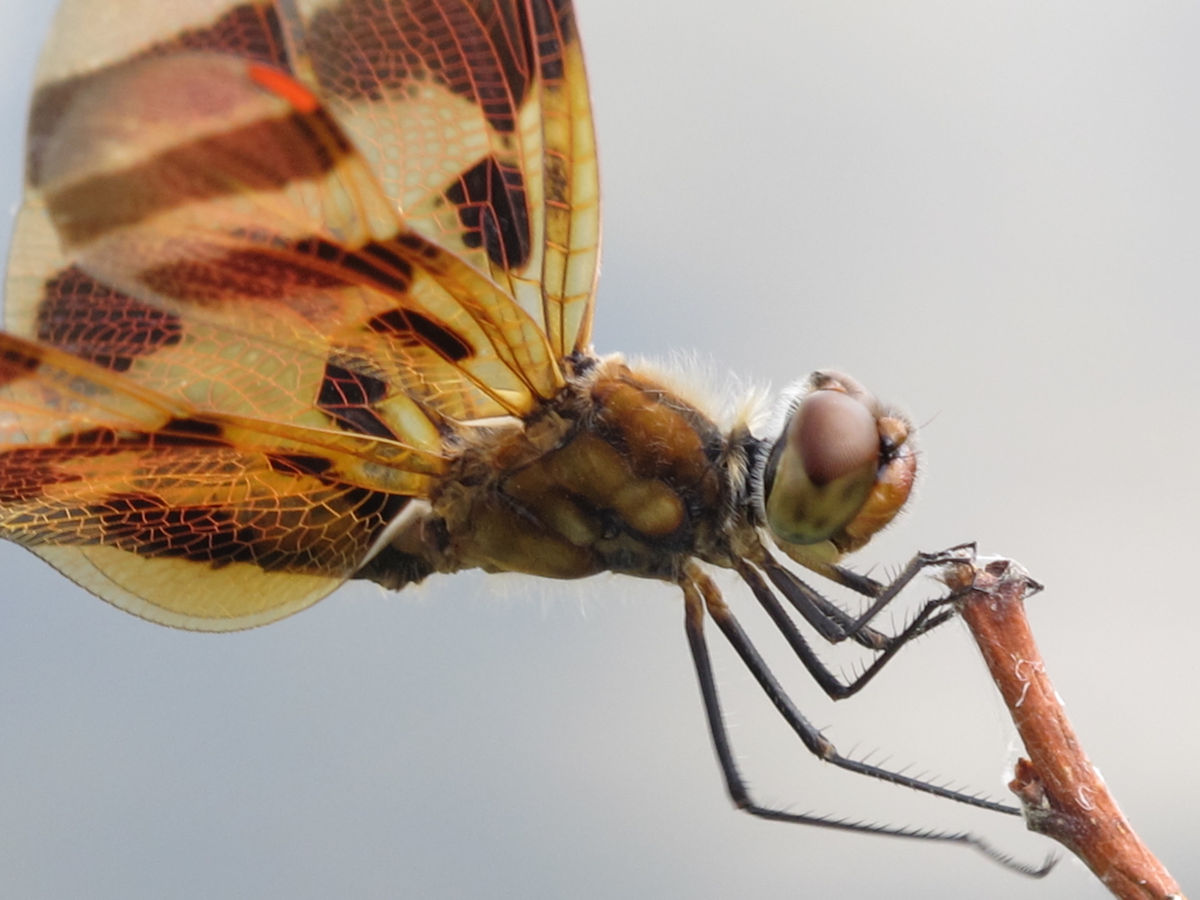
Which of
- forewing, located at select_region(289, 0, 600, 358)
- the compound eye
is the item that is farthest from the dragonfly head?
forewing, located at select_region(289, 0, 600, 358)

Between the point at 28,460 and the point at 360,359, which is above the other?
the point at 360,359

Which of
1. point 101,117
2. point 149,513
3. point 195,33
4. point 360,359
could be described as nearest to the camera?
point 101,117

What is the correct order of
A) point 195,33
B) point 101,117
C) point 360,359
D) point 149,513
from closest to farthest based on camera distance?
point 101,117 → point 195,33 → point 360,359 → point 149,513

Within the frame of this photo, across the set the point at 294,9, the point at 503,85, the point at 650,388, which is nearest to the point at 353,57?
the point at 294,9

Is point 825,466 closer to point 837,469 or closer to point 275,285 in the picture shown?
point 837,469

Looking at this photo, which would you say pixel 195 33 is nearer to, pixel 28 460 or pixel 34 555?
pixel 28 460

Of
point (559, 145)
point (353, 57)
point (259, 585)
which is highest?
point (353, 57)

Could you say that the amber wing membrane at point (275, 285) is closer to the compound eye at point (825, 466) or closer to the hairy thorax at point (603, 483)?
the hairy thorax at point (603, 483)

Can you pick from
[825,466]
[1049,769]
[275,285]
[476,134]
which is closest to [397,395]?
[275,285]
